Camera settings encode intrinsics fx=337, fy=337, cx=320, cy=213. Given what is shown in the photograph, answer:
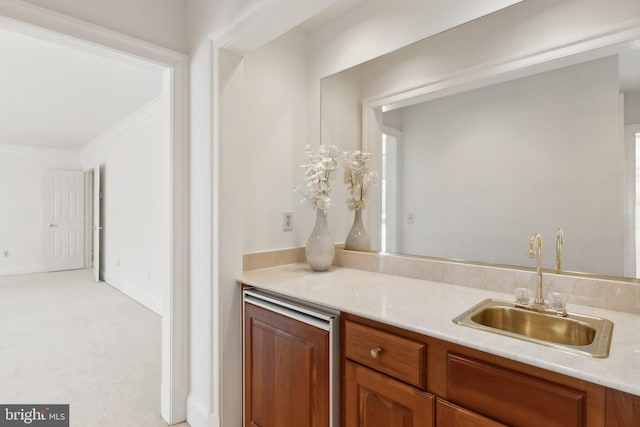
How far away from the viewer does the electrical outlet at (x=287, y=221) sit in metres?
2.16

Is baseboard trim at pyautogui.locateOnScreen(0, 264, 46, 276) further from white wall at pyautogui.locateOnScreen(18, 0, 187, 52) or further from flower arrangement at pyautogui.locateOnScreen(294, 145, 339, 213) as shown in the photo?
flower arrangement at pyautogui.locateOnScreen(294, 145, 339, 213)

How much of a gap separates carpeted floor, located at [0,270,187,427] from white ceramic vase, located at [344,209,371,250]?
1.52 metres

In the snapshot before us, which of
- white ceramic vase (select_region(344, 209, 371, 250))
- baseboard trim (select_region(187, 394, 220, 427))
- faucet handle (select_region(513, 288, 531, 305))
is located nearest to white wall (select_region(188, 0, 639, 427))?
baseboard trim (select_region(187, 394, 220, 427))

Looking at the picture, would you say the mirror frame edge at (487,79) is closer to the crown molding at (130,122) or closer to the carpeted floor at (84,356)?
the carpeted floor at (84,356)

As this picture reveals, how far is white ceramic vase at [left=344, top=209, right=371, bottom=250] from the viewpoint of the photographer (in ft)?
6.81

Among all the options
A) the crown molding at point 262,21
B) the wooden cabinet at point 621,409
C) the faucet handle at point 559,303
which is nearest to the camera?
the wooden cabinet at point 621,409

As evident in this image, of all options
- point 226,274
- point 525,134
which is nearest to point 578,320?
point 525,134

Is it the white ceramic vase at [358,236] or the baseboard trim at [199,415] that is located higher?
the white ceramic vase at [358,236]

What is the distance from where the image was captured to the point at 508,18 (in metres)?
1.51

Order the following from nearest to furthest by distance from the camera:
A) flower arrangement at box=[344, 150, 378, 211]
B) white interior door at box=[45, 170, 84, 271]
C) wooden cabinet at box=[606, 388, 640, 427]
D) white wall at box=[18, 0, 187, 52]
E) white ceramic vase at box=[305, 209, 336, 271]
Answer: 1. wooden cabinet at box=[606, 388, 640, 427]
2. white wall at box=[18, 0, 187, 52]
3. white ceramic vase at box=[305, 209, 336, 271]
4. flower arrangement at box=[344, 150, 378, 211]
5. white interior door at box=[45, 170, 84, 271]

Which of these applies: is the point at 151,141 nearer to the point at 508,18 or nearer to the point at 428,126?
the point at 428,126

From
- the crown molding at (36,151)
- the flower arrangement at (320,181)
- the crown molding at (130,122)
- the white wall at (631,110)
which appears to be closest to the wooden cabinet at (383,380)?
the flower arrangement at (320,181)

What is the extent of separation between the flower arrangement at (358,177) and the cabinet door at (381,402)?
41.5 inches
